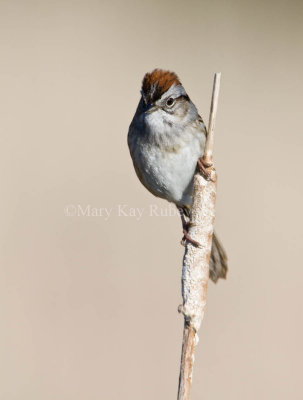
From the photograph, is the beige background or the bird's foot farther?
the beige background

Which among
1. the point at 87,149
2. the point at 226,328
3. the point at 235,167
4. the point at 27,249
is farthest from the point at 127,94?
the point at 226,328

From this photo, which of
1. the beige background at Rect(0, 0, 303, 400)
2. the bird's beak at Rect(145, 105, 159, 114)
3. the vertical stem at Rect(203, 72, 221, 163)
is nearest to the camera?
the vertical stem at Rect(203, 72, 221, 163)

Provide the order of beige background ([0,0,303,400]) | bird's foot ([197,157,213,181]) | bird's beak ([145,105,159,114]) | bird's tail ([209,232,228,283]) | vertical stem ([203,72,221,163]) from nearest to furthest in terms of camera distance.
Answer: vertical stem ([203,72,221,163])
bird's foot ([197,157,213,181])
bird's beak ([145,105,159,114])
bird's tail ([209,232,228,283])
beige background ([0,0,303,400])

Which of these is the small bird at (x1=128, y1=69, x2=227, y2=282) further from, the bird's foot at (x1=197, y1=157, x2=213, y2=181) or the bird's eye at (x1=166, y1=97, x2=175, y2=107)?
the bird's foot at (x1=197, y1=157, x2=213, y2=181)

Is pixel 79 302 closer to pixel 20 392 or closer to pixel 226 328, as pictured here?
pixel 20 392

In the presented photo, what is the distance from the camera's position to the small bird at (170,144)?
2664mm

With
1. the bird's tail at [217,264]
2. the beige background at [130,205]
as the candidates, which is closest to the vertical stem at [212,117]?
the bird's tail at [217,264]

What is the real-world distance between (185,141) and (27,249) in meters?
1.59

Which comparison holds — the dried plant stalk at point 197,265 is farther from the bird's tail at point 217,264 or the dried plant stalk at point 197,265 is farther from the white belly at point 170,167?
the bird's tail at point 217,264

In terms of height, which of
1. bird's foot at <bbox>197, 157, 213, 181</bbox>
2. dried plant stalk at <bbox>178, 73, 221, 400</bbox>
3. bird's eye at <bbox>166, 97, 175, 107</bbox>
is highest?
bird's eye at <bbox>166, 97, 175, 107</bbox>

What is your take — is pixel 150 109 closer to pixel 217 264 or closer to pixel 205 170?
pixel 205 170

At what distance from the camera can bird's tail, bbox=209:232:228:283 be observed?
2.72 metres

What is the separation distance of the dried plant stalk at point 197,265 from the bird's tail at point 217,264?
75 centimetres

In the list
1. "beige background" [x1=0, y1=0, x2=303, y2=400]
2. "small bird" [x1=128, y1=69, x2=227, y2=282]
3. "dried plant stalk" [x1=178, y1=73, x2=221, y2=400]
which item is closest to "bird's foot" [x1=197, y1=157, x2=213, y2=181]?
"dried plant stalk" [x1=178, y1=73, x2=221, y2=400]
